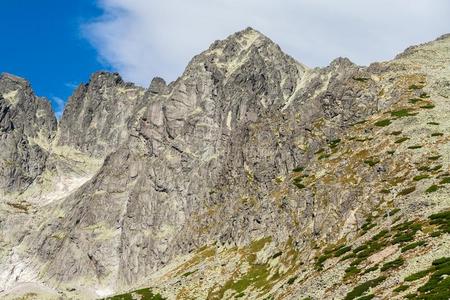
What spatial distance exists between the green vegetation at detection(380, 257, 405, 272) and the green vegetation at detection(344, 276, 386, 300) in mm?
1996

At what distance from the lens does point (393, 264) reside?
184 feet

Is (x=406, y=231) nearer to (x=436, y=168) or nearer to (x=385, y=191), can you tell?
(x=436, y=168)

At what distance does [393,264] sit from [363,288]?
4.41m

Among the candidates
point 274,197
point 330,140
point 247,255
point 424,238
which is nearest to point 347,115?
point 330,140

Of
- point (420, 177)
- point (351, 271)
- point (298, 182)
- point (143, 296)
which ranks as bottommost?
point (351, 271)

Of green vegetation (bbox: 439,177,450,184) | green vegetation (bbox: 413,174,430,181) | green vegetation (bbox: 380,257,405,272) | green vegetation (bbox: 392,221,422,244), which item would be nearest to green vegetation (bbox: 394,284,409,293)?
green vegetation (bbox: 380,257,405,272)

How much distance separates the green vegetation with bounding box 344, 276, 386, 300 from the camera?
2120 inches

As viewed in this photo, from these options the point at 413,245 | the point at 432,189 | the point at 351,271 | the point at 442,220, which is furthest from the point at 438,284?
the point at 432,189

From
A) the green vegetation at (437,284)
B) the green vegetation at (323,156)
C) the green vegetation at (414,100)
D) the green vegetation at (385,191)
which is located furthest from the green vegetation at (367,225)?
the green vegetation at (414,100)

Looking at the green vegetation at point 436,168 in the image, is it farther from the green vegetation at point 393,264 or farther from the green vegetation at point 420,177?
the green vegetation at point 393,264

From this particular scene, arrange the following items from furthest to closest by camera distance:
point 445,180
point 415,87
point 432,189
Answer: point 415,87 → point 445,180 → point 432,189

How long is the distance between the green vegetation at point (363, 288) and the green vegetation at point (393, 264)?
2.00 m

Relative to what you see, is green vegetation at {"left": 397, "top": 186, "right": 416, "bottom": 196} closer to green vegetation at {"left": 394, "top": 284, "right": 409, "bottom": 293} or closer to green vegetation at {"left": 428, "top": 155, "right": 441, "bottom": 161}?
green vegetation at {"left": 428, "top": 155, "right": 441, "bottom": 161}

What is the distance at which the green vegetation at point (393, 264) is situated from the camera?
55438 millimetres
